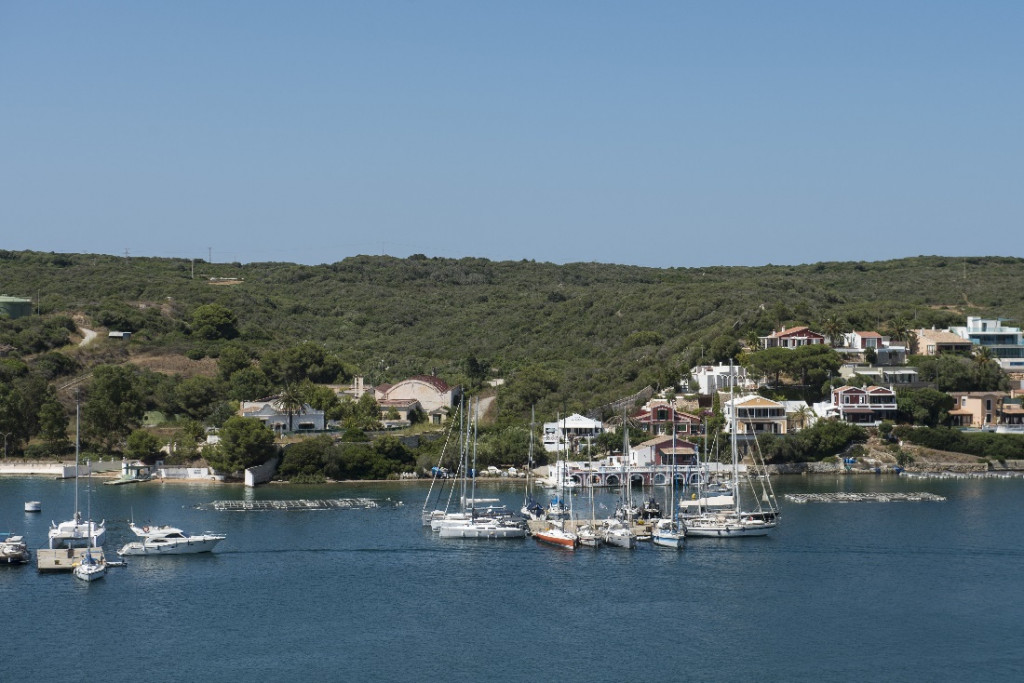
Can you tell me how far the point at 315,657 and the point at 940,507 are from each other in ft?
115

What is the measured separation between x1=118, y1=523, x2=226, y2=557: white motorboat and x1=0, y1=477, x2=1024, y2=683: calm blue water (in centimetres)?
62

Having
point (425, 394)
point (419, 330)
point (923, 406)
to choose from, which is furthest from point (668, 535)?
point (419, 330)

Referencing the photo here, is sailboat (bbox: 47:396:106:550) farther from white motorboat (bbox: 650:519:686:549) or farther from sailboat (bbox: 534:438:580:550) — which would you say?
white motorboat (bbox: 650:519:686:549)

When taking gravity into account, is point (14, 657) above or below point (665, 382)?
below

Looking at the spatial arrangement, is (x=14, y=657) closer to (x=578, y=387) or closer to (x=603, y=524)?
(x=603, y=524)

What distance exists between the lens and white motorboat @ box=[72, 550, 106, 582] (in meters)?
47.7

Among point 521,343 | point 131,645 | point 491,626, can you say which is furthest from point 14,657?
point 521,343

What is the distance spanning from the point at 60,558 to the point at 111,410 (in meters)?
32.4

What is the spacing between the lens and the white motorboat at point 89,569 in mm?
47688

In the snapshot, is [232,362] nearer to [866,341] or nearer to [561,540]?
[866,341]

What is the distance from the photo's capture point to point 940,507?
63781 mm

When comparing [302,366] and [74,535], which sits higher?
[302,366]

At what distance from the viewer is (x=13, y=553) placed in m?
50.7

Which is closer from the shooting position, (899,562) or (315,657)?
(315,657)
